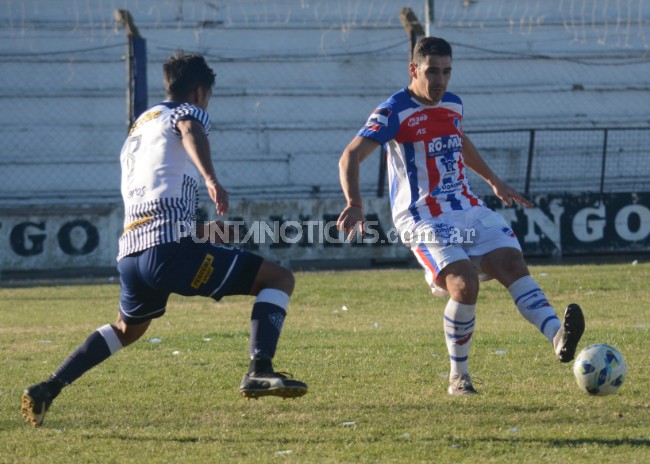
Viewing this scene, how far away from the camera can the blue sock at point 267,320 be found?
5.62 m

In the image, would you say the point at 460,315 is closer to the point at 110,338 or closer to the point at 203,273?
the point at 203,273

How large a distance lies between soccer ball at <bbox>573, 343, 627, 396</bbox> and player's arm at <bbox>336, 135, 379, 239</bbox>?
142 cm

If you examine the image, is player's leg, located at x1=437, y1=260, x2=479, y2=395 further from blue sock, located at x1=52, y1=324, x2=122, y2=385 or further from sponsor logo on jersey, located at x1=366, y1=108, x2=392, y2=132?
blue sock, located at x1=52, y1=324, x2=122, y2=385

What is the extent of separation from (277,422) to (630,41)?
54.2 feet

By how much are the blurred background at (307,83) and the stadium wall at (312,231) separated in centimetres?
266

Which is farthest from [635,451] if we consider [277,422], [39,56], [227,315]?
[39,56]

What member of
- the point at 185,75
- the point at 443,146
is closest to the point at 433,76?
the point at 443,146

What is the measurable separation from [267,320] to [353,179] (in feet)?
3.74

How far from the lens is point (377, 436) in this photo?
5.40m

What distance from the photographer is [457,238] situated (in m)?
6.62

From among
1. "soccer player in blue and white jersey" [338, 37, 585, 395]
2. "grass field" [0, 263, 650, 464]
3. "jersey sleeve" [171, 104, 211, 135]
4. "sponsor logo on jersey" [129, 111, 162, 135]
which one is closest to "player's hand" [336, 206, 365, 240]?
"soccer player in blue and white jersey" [338, 37, 585, 395]

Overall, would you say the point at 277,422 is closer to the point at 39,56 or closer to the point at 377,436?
the point at 377,436

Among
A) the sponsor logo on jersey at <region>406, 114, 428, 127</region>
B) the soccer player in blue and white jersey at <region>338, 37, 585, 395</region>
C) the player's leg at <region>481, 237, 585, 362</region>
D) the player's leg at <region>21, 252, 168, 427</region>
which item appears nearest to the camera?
the player's leg at <region>21, 252, 168, 427</region>

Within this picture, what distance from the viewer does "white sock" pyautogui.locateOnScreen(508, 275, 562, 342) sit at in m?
6.38
